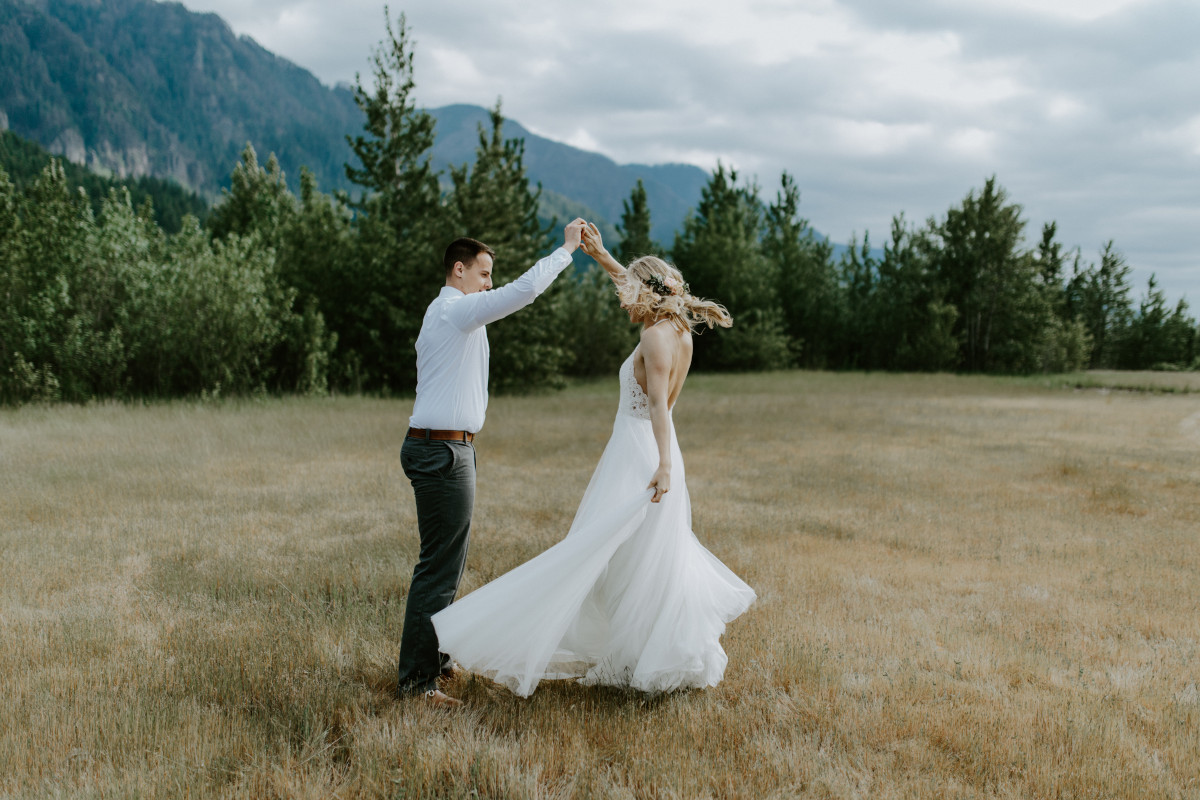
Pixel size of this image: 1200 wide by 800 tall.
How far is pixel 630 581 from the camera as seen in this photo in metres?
4.70

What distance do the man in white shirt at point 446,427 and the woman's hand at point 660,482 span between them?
3.73 feet

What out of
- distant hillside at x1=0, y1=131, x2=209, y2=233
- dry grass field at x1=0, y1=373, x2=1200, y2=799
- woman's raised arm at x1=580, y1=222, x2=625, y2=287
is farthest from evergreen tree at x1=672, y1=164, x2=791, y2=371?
distant hillside at x1=0, y1=131, x2=209, y2=233

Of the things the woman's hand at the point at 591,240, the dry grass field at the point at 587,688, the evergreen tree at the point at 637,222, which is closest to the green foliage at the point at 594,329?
the evergreen tree at the point at 637,222

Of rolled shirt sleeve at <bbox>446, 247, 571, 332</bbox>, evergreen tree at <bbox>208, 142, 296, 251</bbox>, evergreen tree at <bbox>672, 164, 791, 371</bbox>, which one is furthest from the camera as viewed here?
evergreen tree at <bbox>672, 164, 791, 371</bbox>

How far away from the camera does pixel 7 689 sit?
4.70 meters

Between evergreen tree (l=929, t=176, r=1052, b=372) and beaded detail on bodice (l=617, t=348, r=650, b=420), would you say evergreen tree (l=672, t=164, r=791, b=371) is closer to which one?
evergreen tree (l=929, t=176, r=1052, b=372)

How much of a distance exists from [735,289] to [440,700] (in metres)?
50.1

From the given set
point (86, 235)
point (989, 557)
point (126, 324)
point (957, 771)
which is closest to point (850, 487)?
point (989, 557)

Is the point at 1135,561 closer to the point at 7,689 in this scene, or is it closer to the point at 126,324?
the point at 7,689

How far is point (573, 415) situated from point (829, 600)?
1617 cm

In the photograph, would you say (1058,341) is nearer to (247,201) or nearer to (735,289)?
(735,289)

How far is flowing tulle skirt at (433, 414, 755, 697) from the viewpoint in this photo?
4344mm

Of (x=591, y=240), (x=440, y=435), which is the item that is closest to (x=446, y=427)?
(x=440, y=435)

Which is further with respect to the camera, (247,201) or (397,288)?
(247,201)
